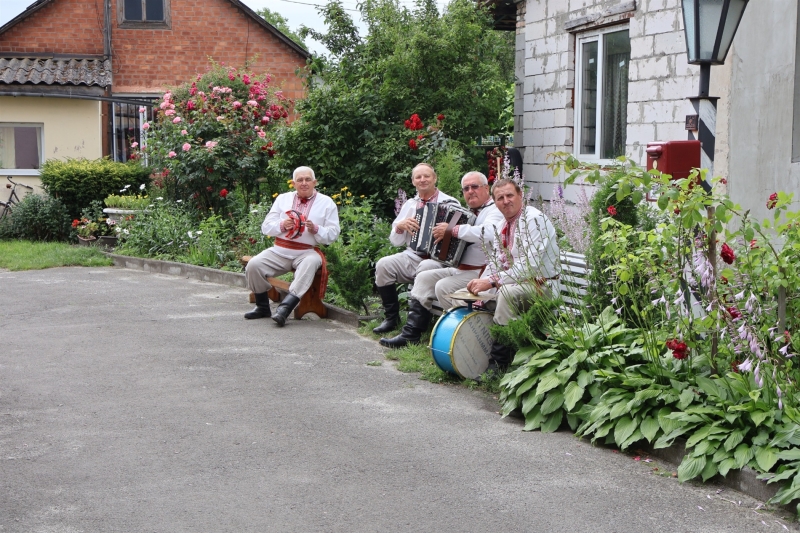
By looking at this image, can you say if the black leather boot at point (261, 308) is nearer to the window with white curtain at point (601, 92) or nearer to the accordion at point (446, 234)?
the accordion at point (446, 234)

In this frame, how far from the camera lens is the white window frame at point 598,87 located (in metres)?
12.2

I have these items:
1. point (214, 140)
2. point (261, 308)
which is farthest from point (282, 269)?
point (214, 140)

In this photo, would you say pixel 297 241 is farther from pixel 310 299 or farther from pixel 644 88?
pixel 644 88

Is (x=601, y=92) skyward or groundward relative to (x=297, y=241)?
skyward

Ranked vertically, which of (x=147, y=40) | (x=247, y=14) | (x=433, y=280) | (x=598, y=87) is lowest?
(x=433, y=280)

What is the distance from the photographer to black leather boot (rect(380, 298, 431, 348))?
887 cm

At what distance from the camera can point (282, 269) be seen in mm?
10406

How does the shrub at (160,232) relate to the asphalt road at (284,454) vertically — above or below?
above

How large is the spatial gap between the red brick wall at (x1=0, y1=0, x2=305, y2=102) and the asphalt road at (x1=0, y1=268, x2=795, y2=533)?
14536 mm

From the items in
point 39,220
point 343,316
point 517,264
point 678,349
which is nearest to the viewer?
point 678,349

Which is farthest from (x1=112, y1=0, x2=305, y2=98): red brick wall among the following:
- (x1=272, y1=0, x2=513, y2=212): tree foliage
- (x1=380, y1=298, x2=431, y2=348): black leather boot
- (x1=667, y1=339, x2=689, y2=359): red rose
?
(x1=667, y1=339, x2=689, y2=359): red rose

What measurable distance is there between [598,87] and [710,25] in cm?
535

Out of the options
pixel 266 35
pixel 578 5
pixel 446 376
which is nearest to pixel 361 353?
→ pixel 446 376

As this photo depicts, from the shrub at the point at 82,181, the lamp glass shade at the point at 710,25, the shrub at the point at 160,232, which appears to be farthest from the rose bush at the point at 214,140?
the lamp glass shade at the point at 710,25
